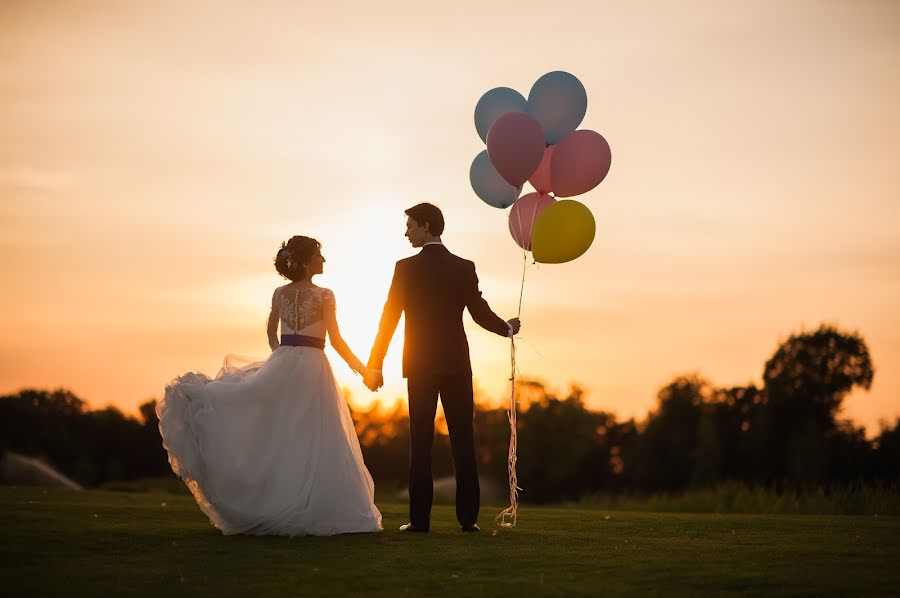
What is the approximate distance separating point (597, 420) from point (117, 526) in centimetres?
5982

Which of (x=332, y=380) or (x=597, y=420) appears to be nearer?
(x=332, y=380)

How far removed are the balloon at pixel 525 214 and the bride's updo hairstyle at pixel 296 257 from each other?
2.17 m

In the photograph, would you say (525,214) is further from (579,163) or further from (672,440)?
(672,440)

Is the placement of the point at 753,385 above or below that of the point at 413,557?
above

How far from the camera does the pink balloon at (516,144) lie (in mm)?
9852

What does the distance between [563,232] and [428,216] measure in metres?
1.50

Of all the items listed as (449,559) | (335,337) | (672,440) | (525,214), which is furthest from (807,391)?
(449,559)

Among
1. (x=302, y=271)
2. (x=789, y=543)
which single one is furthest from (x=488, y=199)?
(x=789, y=543)

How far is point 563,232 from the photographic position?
390 inches

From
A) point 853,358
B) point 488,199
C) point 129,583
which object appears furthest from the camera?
point 853,358

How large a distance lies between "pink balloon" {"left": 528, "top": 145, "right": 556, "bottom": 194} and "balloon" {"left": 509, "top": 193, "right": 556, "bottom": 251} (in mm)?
88

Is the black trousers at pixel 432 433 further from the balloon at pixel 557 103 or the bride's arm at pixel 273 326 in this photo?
the balloon at pixel 557 103

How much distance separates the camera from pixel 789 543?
843 cm

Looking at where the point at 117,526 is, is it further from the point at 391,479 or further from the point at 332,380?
the point at 391,479
